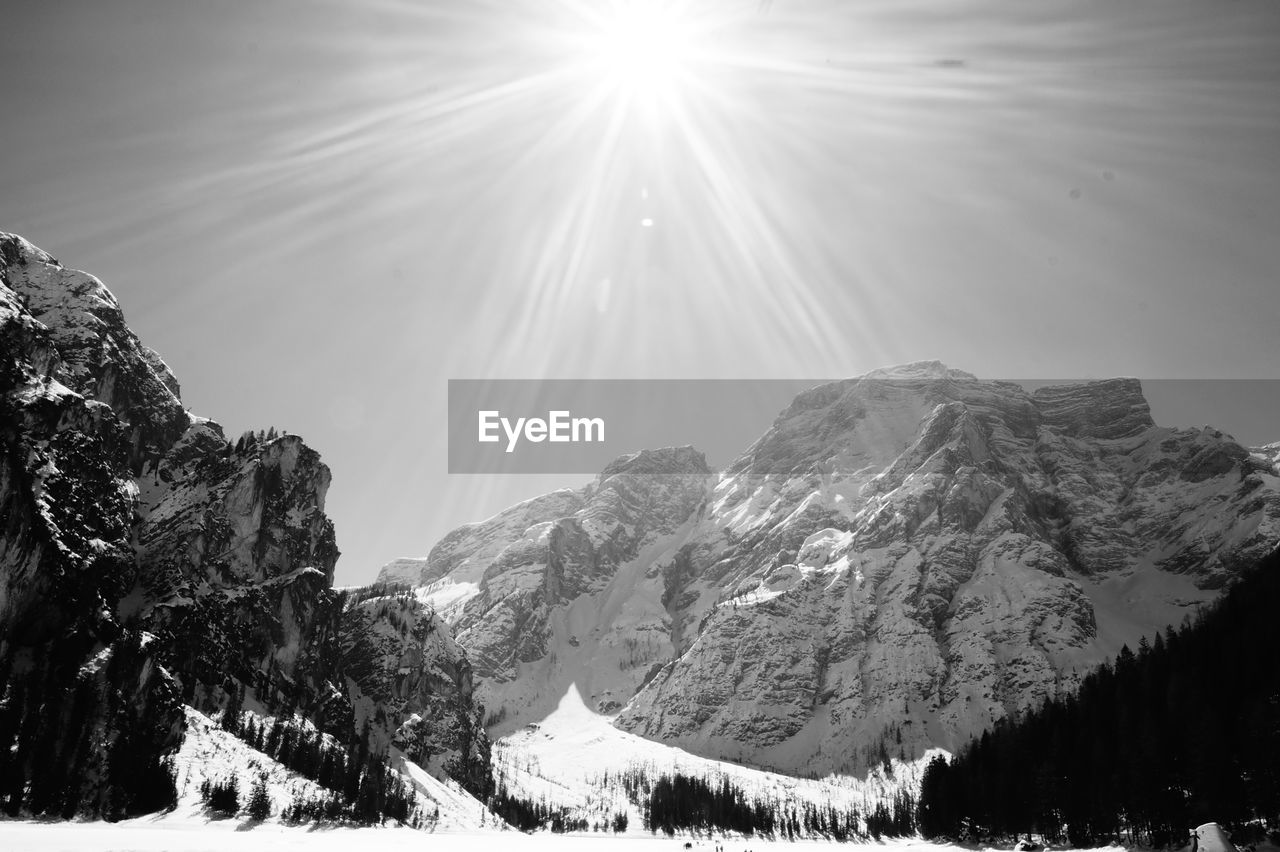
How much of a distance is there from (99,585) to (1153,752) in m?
165

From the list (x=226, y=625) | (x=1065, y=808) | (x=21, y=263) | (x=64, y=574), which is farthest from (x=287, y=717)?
(x=1065, y=808)

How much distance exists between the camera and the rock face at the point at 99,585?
118000mm

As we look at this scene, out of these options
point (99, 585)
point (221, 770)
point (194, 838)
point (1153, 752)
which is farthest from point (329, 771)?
point (1153, 752)

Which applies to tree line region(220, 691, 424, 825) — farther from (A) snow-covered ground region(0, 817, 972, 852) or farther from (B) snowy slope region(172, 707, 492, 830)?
(A) snow-covered ground region(0, 817, 972, 852)

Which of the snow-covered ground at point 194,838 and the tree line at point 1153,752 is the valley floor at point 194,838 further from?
the tree line at point 1153,752

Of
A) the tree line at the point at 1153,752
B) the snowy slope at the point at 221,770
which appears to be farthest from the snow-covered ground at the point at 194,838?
the tree line at the point at 1153,752

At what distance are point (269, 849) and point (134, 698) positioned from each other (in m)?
55.7

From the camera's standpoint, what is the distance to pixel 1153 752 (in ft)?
364

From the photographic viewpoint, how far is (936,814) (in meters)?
171

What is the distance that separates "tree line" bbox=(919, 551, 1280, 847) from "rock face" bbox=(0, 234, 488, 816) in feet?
442

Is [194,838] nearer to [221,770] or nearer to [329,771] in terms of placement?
[221,770]

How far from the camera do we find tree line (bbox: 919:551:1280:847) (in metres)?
101

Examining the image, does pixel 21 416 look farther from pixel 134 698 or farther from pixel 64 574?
pixel 134 698

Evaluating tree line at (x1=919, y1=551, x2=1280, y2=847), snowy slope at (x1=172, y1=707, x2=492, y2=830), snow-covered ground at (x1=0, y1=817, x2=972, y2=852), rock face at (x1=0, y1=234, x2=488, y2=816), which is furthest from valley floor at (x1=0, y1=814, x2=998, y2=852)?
tree line at (x1=919, y1=551, x2=1280, y2=847)
